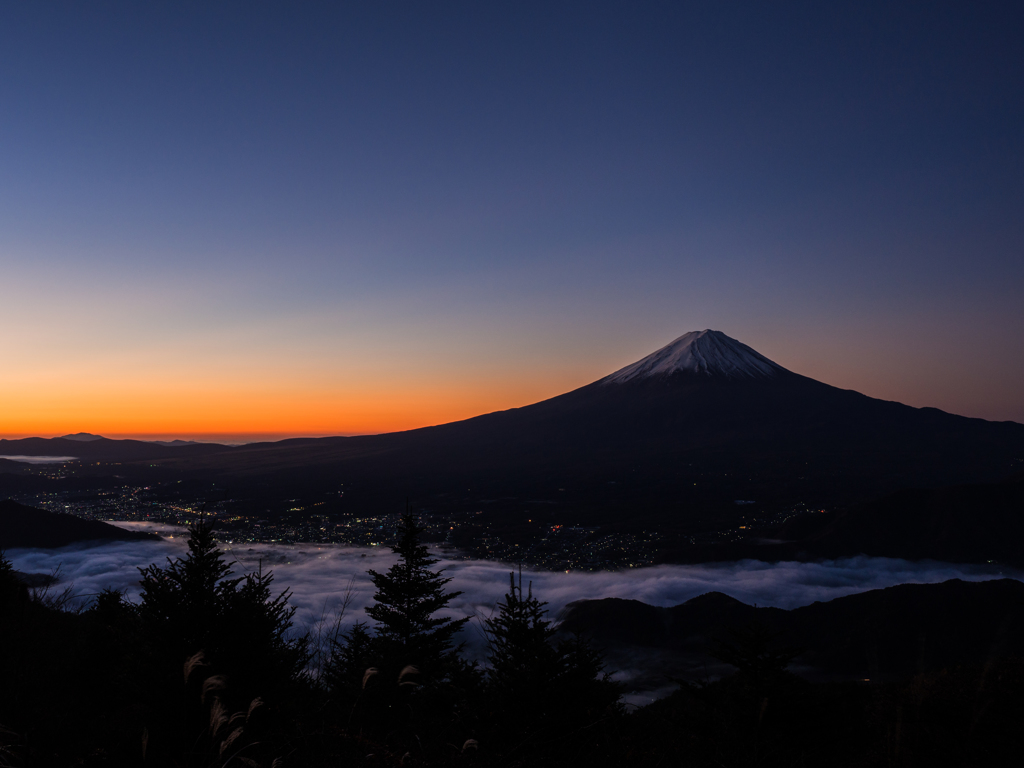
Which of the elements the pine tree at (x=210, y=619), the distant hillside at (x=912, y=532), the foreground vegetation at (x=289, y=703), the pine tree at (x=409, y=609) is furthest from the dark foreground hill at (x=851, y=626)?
the pine tree at (x=210, y=619)

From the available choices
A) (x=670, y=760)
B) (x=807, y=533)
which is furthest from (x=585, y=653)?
(x=807, y=533)

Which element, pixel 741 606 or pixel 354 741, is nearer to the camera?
pixel 354 741

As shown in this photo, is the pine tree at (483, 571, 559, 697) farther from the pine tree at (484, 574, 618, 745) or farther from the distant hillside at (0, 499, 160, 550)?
the distant hillside at (0, 499, 160, 550)

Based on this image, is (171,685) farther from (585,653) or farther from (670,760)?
(585,653)

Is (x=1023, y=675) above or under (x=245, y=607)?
under

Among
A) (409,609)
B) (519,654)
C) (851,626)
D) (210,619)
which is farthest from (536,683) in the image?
(851,626)

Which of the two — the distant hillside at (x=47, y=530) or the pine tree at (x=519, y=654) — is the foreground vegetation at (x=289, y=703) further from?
the distant hillside at (x=47, y=530)
